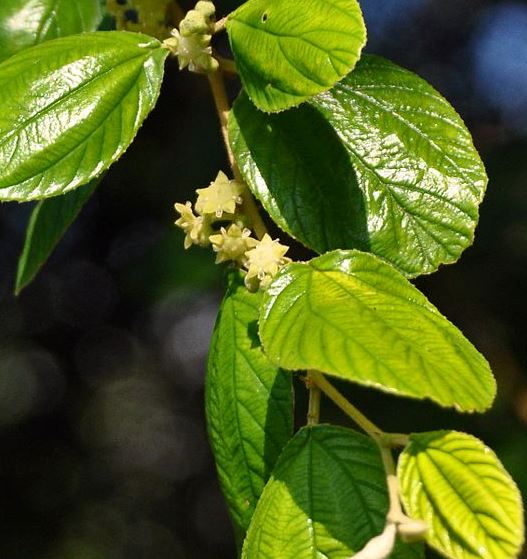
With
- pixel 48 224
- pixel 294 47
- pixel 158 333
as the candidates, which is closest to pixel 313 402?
pixel 294 47

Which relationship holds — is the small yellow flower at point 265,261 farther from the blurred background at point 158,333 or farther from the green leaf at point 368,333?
the blurred background at point 158,333

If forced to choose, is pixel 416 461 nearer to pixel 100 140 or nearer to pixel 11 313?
pixel 100 140

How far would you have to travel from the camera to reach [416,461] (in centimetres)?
74

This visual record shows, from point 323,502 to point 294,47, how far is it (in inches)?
13.9

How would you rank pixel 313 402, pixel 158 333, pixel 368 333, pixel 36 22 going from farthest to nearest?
pixel 158 333 → pixel 36 22 → pixel 313 402 → pixel 368 333

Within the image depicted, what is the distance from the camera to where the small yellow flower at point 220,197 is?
0.89 m

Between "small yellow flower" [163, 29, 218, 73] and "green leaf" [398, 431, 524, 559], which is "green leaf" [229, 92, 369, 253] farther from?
"green leaf" [398, 431, 524, 559]

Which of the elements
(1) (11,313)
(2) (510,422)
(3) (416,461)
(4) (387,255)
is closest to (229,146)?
(4) (387,255)

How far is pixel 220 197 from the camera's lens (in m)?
0.90

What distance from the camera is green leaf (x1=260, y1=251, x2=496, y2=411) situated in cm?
67

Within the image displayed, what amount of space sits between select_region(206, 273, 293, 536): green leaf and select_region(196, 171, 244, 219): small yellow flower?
0.22 feet

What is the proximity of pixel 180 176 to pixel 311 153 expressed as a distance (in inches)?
60.0

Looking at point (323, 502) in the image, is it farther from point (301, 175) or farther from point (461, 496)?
point (301, 175)

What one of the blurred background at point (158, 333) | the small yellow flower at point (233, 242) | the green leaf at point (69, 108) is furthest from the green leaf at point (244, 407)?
the blurred background at point (158, 333)
